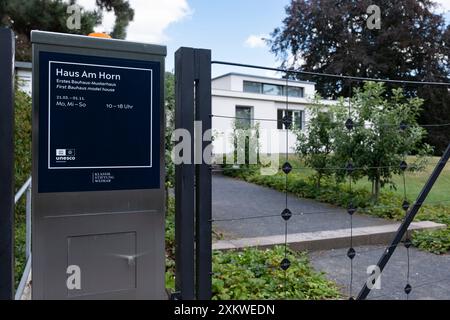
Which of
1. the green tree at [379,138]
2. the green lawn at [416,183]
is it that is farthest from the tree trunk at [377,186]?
the green lawn at [416,183]

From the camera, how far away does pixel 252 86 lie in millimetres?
20875

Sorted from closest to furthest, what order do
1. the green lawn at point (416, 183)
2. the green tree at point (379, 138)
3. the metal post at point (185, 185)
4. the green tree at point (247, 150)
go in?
the metal post at point (185, 185)
the green tree at point (247, 150)
the green tree at point (379, 138)
the green lawn at point (416, 183)

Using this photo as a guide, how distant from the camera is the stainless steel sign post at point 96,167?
5.50ft

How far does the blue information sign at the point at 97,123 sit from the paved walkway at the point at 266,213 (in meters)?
2.43

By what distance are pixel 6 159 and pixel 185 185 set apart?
0.76 meters

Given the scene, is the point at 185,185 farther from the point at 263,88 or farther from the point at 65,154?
the point at 263,88

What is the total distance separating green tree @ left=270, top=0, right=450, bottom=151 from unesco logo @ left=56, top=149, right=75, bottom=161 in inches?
926

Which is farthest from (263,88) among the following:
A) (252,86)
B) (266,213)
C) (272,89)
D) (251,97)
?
(266,213)

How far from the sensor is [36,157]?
1.66 meters

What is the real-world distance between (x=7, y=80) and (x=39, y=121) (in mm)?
196

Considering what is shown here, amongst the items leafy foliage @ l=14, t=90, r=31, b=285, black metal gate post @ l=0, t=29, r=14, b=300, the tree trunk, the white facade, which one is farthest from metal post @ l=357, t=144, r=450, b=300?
the white facade

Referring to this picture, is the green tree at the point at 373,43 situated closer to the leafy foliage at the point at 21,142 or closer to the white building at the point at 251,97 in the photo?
the white building at the point at 251,97
